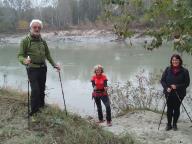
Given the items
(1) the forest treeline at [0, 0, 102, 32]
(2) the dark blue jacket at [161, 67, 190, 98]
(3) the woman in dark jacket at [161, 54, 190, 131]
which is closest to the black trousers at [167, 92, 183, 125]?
(3) the woman in dark jacket at [161, 54, 190, 131]

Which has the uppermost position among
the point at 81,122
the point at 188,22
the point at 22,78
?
the point at 188,22

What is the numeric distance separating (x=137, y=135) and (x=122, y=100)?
3.91 m

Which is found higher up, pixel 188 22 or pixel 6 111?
pixel 188 22

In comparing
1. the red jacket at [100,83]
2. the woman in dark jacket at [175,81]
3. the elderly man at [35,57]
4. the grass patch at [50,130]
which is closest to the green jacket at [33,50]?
the elderly man at [35,57]

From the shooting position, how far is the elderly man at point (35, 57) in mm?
6883

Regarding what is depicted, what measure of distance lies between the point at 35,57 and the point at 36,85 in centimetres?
47

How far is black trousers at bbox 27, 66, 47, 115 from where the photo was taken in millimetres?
7051

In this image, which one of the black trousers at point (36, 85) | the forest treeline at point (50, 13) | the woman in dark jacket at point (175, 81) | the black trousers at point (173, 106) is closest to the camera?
the black trousers at point (36, 85)

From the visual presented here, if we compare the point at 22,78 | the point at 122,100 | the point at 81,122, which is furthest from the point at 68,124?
the point at 22,78

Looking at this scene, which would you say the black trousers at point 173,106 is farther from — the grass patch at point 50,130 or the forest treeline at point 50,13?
the forest treeline at point 50,13

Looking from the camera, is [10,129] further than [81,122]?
No

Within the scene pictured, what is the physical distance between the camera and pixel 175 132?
7.62 m

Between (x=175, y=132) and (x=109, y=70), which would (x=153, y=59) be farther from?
(x=175, y=132)

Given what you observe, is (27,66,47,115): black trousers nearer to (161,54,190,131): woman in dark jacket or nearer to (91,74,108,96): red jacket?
(91,74,108,96): red jacket
